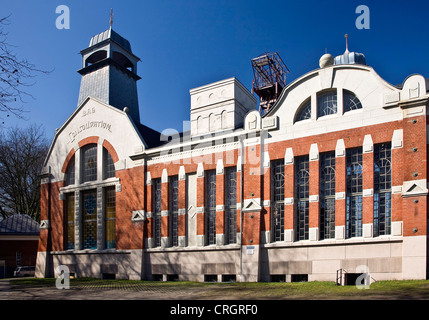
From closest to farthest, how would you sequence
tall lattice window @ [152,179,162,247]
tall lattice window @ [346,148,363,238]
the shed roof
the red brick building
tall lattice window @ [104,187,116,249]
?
1. the red brick building
2. tall lattice window @ [346,148,363,238]
3. tall lattice window @ [152,179,162,247]
4. tall lattice window @ [104,187,116,249]
5. the shed roof

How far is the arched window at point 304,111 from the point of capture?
2106cm

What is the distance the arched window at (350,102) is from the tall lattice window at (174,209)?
10.9 m

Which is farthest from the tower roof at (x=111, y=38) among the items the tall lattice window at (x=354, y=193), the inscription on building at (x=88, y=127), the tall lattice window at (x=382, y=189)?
the tall lattice window at (x=382, y=189)

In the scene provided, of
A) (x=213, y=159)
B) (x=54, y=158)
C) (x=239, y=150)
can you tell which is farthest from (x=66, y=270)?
(x=239, y=150)

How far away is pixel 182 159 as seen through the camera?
2452 cm

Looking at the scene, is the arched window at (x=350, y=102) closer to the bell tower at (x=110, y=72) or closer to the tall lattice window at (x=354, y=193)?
the tall lattice window at (x=354, y=193)

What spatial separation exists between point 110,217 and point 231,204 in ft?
31.1

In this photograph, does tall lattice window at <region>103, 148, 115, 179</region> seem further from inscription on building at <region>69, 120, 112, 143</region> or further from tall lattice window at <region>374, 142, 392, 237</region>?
tall lattice window at <region>374, 142, 392, 237</region>

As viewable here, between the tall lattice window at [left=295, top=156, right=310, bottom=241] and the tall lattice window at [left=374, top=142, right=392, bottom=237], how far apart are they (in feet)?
10.9

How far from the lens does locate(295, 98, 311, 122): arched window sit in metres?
21.1

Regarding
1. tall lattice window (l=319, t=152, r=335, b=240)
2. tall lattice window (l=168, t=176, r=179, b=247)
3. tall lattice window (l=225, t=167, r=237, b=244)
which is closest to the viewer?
tall lattice window (l=319, t=152, r=335, b=240)

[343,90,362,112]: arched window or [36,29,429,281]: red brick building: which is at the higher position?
[343,90,362,112]: arched window

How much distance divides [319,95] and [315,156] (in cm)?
327

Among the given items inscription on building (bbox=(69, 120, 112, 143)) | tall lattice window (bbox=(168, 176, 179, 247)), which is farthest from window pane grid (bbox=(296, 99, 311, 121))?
inscription on building (bbox=(69, 120, 112, 143))
